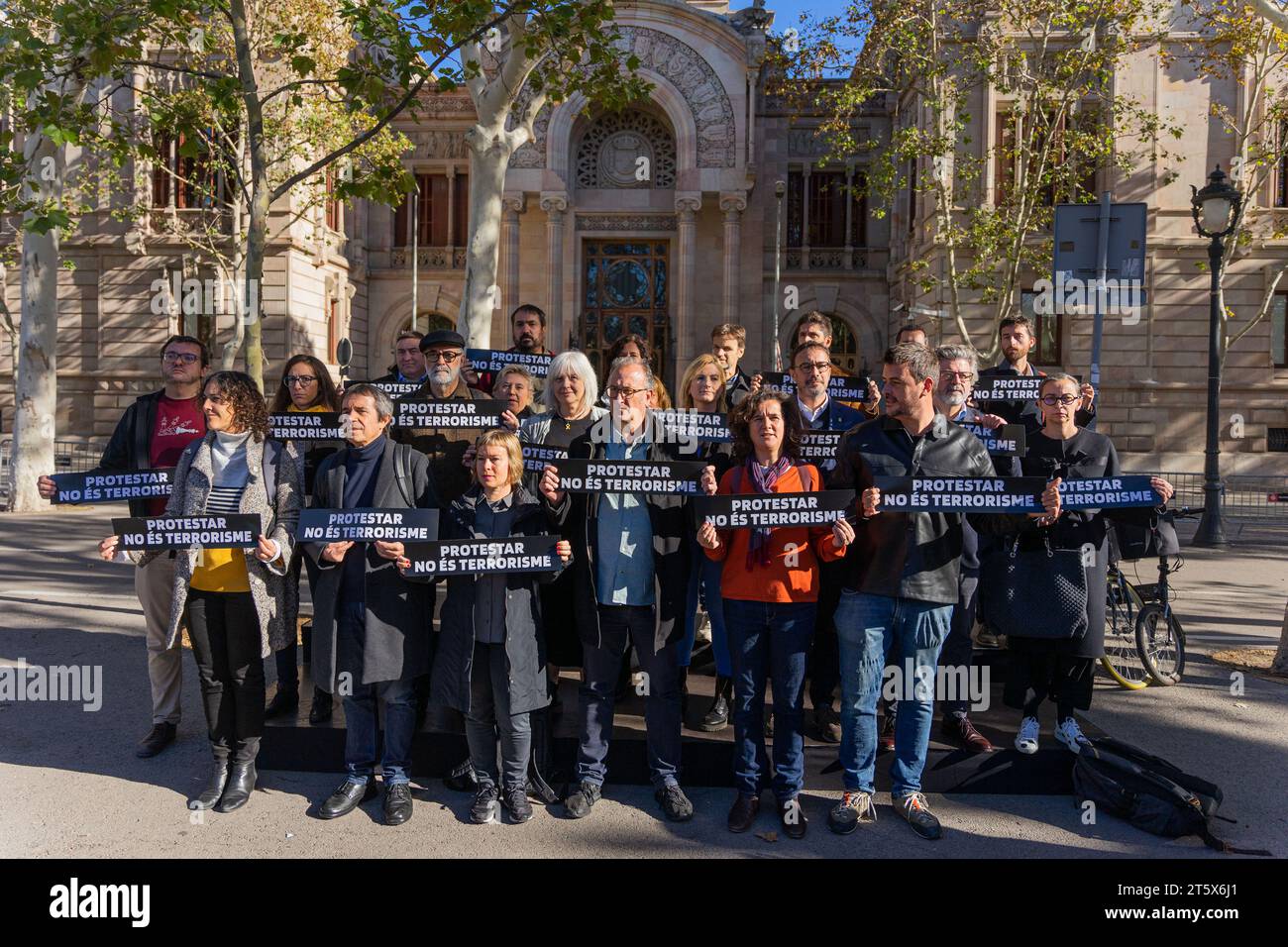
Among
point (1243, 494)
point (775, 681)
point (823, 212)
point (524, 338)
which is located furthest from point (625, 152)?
point (775, 681)

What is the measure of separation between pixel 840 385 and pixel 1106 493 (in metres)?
2.45

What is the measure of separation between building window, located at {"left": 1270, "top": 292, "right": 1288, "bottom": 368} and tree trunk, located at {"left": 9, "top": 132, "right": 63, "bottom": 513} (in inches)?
1242

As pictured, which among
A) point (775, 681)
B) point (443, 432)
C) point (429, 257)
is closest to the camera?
point (775, 681)

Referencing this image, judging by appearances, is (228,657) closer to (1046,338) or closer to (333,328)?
(1046,338)

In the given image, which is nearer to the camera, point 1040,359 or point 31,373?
point 31,373

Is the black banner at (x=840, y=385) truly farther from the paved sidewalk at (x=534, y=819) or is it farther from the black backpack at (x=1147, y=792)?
the black backpack at (x=1147, y=792)

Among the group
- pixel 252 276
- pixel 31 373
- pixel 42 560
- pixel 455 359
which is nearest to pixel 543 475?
pixel 455 359

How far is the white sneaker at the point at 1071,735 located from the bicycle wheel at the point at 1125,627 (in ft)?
7.52

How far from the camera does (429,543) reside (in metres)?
4.77

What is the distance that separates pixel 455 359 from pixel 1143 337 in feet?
86.4

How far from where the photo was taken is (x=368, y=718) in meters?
5.05

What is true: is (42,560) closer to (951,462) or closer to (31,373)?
(31,373)

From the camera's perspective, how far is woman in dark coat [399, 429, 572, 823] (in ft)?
16.1
